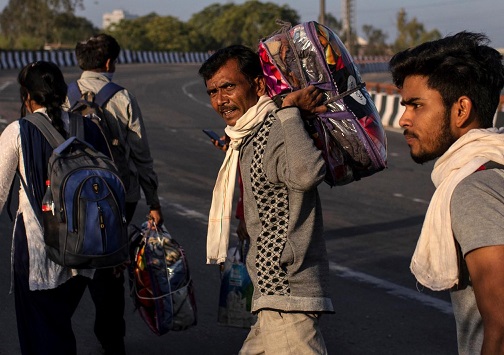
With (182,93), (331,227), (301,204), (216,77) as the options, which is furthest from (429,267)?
(182,93)

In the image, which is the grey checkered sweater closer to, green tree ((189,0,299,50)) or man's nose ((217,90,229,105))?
man's nose ((217,90,229,105))

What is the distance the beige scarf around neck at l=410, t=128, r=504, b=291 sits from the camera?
2734 millimetres

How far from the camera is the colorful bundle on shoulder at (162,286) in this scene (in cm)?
567

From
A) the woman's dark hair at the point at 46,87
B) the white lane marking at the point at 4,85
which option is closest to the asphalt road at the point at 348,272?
the woman's dark hair at the point at 46,87

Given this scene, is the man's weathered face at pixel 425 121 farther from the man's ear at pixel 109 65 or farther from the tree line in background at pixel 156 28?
the tree line in background at pixel 156 28

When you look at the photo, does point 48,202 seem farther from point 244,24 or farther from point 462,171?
point 244,24

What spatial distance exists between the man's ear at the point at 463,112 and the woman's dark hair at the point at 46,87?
278cm

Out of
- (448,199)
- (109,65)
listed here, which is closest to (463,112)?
(448,199)

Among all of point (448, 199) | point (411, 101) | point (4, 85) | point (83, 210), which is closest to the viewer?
point (448, 199)

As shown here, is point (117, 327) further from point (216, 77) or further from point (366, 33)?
point (366, 33)

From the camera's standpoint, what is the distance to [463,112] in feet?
9.35

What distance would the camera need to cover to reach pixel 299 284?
13.1 ft

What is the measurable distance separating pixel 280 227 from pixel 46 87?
1.79 m

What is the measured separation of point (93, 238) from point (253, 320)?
87 centimetres
